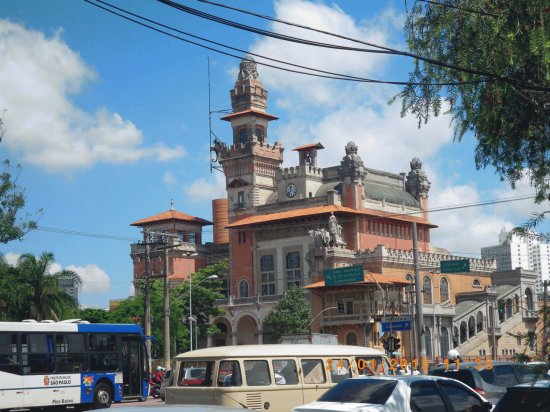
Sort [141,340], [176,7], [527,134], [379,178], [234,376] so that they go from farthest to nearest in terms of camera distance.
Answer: [379,178] < [141,340] < [234,376] < [176,7] < [527,134]

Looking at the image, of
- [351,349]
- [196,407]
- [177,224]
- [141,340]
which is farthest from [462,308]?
[196,407]

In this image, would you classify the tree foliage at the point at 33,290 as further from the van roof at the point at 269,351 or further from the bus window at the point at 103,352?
the van roof at the point at 269,351

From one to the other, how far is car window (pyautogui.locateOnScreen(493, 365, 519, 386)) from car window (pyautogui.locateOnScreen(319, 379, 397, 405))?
526cm

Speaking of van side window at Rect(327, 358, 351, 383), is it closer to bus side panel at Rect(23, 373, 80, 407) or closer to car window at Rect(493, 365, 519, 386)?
car window at Rect(493, 365, 519, 386)

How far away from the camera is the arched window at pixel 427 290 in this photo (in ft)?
245

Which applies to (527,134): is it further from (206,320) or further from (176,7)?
(206,320)

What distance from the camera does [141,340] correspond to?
30734mm

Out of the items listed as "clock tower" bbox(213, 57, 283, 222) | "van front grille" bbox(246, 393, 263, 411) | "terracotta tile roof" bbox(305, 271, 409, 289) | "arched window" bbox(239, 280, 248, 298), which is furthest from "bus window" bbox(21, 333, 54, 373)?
"clock tower" bbox(213, 57, 283, 222)

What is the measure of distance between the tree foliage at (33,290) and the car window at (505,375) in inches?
1266

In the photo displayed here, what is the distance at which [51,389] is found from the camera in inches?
1042

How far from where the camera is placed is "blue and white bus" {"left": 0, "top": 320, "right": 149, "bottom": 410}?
1003 inches

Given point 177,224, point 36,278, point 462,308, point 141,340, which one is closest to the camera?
point 141,340

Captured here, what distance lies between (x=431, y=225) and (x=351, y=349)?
6772cm

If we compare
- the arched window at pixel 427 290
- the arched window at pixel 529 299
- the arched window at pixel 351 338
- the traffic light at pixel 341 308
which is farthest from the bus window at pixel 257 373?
the arched window at pixel 529 299
